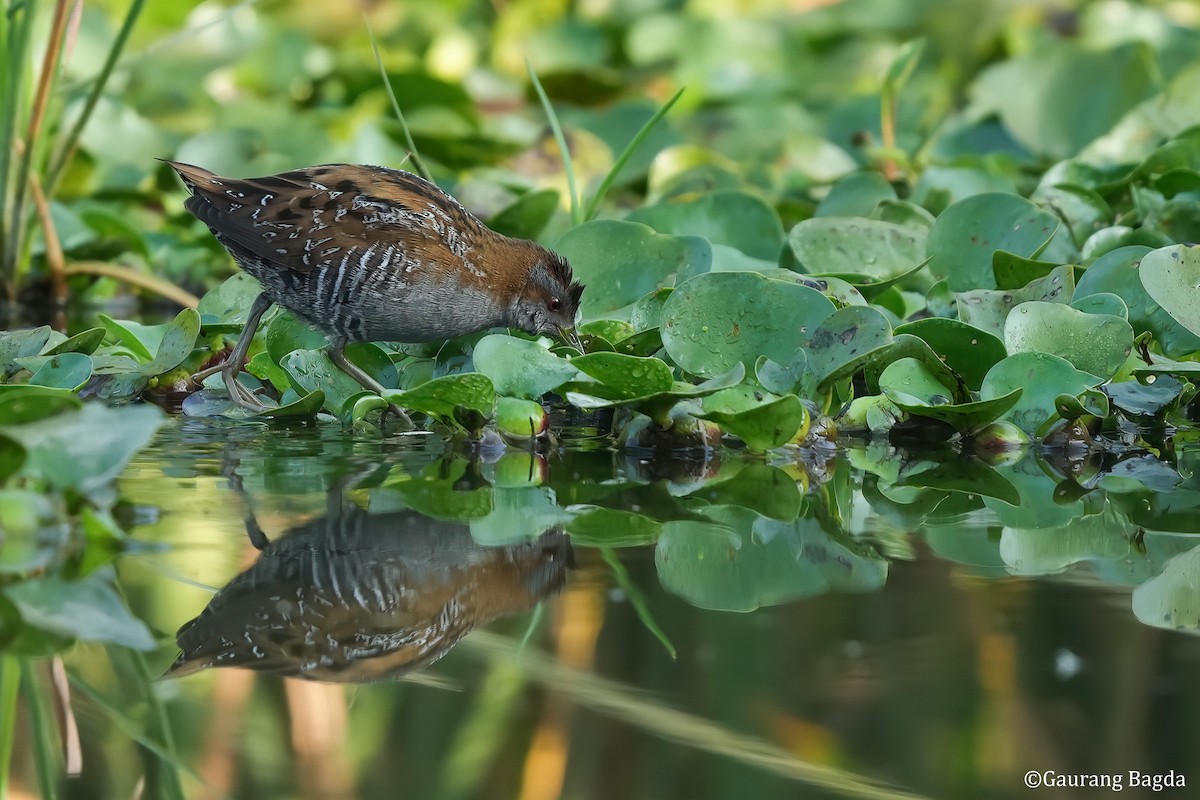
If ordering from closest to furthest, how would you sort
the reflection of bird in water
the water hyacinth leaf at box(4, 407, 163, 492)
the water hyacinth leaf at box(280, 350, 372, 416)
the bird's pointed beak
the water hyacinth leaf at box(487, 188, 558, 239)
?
the reflection of bird in water
the water hyacinth leaf at box(4, 407, 163, 492)
the water hyacinth leaf at box(280, 350, 372, 416)
the bird's pointed beak
the water hyacinth leaf at box(487, 188, 558, 239)

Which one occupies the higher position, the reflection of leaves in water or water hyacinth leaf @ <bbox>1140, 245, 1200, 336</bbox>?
the reflection of leaves in water

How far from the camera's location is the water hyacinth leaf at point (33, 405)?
9.95ft

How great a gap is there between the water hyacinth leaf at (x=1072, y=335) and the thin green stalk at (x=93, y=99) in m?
2.98

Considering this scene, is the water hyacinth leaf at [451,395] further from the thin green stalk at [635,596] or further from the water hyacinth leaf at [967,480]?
the water hyacinth leaf at [967,480]

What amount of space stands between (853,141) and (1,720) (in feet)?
20.9

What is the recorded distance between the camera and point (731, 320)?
404cm

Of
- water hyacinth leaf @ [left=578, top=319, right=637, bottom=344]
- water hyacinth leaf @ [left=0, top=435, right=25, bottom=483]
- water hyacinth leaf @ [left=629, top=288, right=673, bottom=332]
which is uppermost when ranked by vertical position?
water hyacinth leaf @ [left=0, top=435, right=25, bottom=483]

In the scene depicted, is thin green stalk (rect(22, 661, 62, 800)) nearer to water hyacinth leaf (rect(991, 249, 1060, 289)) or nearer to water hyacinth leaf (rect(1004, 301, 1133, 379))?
water hyacinth leaf (rect(1004, 301, 1133, 379))

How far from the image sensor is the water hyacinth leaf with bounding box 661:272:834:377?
400cm

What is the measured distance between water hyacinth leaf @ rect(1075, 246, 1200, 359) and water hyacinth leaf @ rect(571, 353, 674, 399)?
149cm

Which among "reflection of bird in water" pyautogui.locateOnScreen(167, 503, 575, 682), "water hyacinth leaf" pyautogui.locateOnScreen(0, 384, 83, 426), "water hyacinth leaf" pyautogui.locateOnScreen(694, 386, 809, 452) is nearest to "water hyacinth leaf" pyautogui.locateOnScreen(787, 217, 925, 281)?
"water hyacinth leaf" pyautogui.locateOnScreen(694, 386, 809, 452)

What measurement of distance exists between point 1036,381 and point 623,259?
1514 millimetres

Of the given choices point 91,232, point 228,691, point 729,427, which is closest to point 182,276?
point 91,232

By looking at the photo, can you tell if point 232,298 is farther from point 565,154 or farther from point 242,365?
point 565,154
